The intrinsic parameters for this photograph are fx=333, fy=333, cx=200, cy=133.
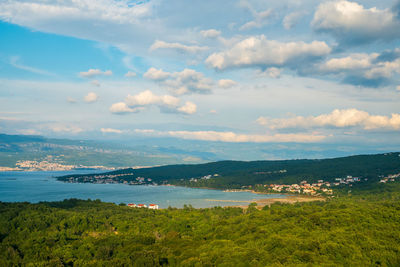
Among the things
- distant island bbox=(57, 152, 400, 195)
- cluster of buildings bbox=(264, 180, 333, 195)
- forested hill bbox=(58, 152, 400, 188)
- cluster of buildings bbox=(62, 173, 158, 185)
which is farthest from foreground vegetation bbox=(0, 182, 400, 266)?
cluster of buildings bbox=(62, 173, 158, 185)

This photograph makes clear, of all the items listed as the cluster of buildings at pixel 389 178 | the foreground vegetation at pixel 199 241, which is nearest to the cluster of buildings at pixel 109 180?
the cluster of buildings at pixel 389 178

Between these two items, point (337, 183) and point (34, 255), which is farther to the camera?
point (337, 183)

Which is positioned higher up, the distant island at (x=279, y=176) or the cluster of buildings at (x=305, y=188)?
the distant island at (x=279, y=176)

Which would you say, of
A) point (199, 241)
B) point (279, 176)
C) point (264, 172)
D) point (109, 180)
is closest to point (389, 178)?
point (279, 176)

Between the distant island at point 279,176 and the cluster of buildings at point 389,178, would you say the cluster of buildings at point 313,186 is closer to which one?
the distant island at point 279,176

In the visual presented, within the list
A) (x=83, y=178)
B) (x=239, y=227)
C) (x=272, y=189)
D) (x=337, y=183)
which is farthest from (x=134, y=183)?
(x=239, y=227)

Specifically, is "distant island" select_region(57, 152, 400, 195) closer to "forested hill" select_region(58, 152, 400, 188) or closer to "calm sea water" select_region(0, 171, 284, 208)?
"forested hill" select_region(58, 152, 400, 188)

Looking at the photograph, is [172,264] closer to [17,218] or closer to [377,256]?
[377,256]
